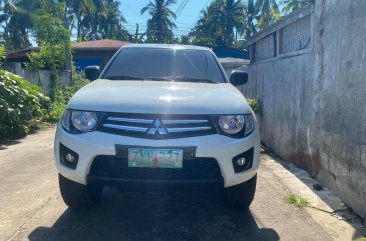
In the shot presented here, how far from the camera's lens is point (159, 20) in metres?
46.1

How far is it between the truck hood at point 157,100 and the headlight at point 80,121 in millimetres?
53

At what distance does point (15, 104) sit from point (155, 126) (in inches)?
240

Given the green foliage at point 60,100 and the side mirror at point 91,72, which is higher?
the side mirror at point 91,72

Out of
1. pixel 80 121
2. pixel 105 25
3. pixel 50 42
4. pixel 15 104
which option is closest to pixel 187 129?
pixel 80 121

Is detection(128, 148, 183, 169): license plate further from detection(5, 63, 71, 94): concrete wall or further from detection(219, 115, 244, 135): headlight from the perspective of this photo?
detection(5, 63, 71, 94): concrete wall

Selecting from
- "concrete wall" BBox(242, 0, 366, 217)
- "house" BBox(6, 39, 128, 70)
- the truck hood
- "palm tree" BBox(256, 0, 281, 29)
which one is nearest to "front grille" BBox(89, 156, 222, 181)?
the truck hood

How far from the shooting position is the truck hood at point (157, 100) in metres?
3.29

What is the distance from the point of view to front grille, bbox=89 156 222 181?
321cm

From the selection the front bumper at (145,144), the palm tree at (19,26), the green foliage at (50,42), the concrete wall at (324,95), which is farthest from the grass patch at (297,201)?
the palm tree at (19,26)

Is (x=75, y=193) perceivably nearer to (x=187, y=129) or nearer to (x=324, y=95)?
(x=187, y=129)

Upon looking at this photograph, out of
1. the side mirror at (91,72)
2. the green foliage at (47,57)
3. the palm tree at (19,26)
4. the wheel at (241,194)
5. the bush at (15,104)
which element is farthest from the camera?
the palm tree at (19,26)

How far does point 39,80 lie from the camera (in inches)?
491

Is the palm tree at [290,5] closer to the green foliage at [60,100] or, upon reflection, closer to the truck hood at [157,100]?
the green foliage at [60,100]

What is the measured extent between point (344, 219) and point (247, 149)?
4.49 ft
